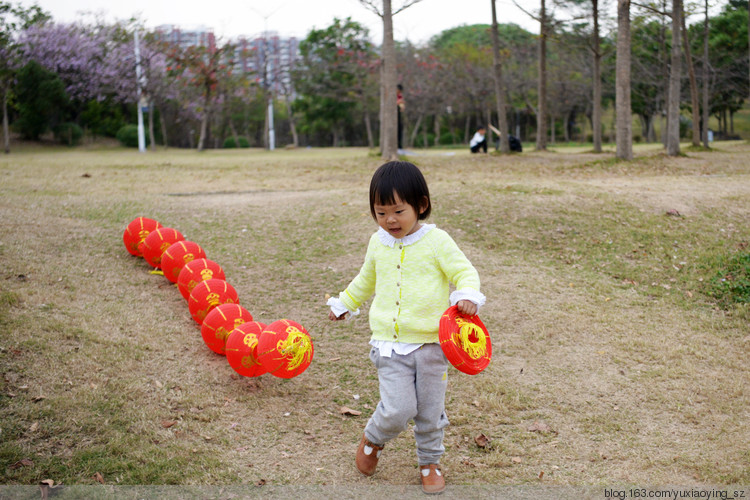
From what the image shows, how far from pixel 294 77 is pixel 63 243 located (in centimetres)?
2989

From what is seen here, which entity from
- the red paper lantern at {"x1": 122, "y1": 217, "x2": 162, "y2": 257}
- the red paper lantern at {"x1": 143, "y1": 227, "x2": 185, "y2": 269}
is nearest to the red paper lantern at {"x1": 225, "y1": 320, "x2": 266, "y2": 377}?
the red paper lantern at {"x1": 143, "y1": 227, "x2": 185, "y2": 269}

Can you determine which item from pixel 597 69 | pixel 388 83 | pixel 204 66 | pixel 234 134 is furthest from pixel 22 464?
pixel 234 134

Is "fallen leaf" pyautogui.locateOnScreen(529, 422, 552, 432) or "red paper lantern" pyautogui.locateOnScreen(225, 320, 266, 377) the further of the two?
"red paper lantern" pyautogui.locateOnScreen(225, 320, 266, 377)

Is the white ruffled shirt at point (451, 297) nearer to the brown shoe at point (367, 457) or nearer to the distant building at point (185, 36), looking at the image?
the brown shoe at point (367, 457)

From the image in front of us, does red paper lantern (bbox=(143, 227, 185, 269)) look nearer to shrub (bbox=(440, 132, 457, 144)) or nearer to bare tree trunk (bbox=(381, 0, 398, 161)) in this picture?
bare tree trunk (bbox=(381, 0, 398, 161))

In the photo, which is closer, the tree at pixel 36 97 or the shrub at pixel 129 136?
the tree at pixel 36 97

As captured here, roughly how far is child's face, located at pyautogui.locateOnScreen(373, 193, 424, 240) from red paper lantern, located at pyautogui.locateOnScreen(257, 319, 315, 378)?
1497 millimetres

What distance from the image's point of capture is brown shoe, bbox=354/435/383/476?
351 centimetres

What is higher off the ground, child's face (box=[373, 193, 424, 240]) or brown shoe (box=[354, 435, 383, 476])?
child's face (box=[373, 193, 424, 240])

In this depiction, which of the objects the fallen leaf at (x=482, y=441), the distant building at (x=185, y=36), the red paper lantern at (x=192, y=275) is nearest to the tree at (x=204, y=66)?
the distant building at (x=185, y=36)

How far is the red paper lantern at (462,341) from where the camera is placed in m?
3.06

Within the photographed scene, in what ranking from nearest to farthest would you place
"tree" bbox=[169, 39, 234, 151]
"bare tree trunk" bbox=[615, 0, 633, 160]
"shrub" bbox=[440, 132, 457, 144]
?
1. "bare tree trunk" bbox=[615, 0, 633, 160]
2. "tree" bbox=[169, 39, 234, 151]
3. "shrub" bbox=[440, 132, 457, 144]

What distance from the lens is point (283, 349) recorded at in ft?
14.5

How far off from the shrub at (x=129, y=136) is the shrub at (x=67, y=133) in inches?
78.2
